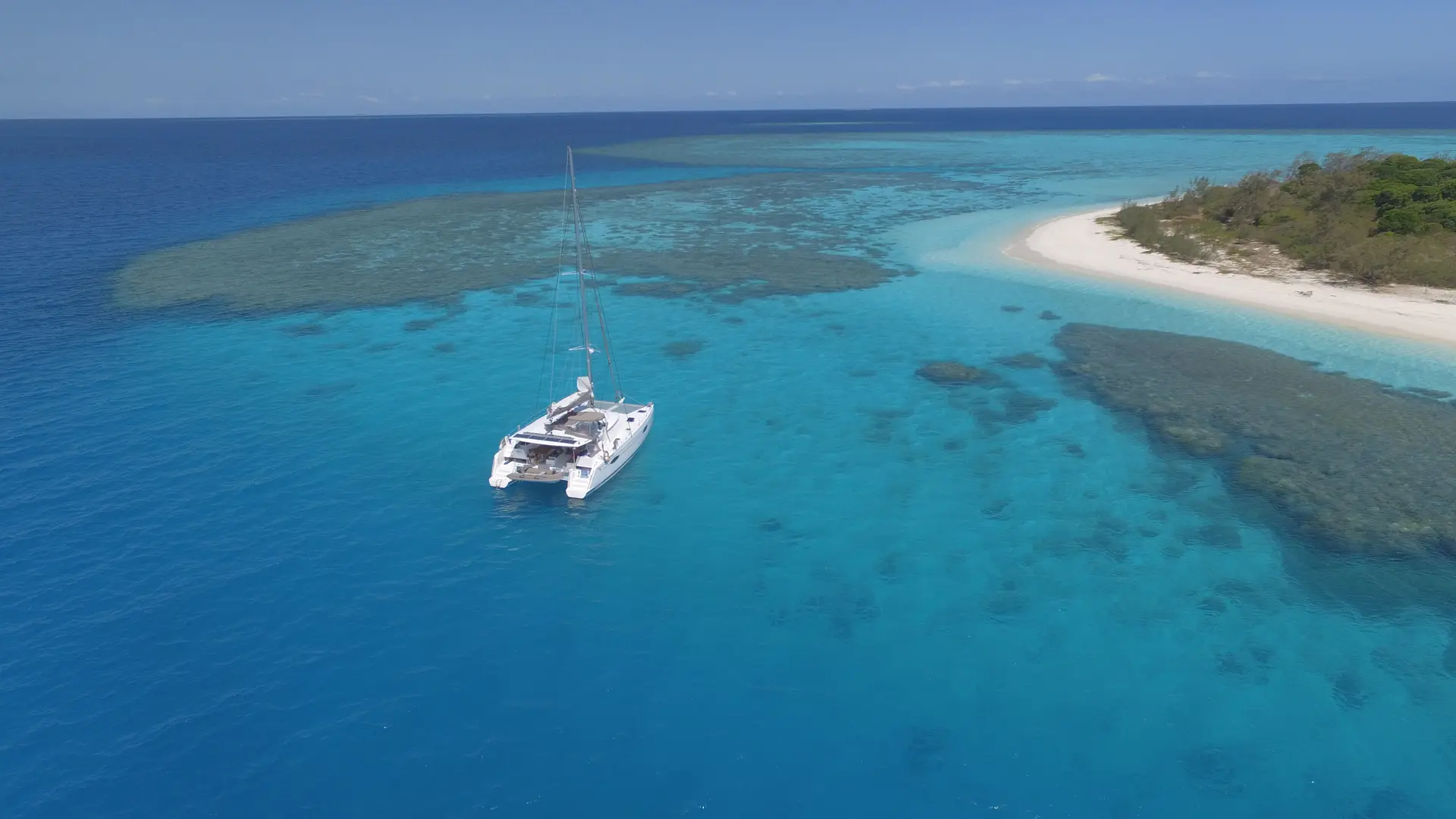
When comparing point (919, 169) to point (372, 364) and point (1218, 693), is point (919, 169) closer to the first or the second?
point (372, 364)

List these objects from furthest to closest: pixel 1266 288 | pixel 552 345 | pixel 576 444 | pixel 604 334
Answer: pixel 1266 288 → pixel 552 345 → pixel 604 334 → pixel 576 444

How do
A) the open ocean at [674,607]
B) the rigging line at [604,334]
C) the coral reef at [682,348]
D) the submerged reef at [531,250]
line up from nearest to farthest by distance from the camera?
the open ocean at [674,607]
the rigging line at [604,334]
the coral reef at [682,348]
the submerged reef at [531,250]

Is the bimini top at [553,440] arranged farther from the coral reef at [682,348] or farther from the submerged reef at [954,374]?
the submerged reef at [954,374]

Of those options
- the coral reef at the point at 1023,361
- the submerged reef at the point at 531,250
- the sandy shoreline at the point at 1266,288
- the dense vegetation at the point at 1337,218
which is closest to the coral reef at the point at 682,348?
the submerged reef at the point at 531,250

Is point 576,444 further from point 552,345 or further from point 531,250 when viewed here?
point 531,250

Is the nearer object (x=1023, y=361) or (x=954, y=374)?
(x=954, y=374)

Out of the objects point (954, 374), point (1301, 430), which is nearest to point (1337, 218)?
point (1301, 430)
